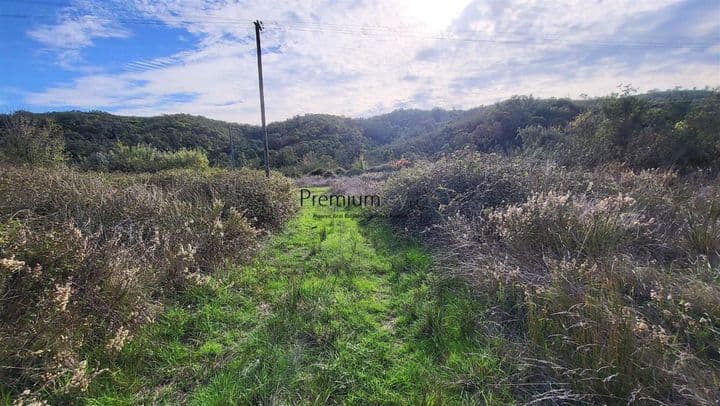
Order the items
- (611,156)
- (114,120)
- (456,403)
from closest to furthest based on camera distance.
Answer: (456,403)
(611,156)
(114,120)

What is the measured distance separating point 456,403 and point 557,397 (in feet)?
1.94

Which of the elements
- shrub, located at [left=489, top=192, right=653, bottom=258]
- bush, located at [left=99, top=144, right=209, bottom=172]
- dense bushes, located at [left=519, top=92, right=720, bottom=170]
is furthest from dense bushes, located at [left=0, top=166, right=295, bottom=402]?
bush, located at [left=99, top=144, right=209, bottom=172]

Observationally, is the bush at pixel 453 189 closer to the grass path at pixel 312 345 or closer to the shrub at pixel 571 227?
the shrub at pixel 571 227

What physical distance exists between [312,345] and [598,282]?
2.51 meters

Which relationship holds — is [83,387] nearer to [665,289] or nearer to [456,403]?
[456,403]

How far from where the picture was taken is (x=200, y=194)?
574cm

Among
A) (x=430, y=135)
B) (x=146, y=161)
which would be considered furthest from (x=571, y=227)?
(x=430, y=135)

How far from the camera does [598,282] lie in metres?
2.61

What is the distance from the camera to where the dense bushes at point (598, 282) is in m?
1.86

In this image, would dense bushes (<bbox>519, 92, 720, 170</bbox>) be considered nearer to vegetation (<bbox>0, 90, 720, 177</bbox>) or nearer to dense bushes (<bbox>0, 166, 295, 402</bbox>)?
vegetation (<bbox>0, 90, 720, 177</bbox>)

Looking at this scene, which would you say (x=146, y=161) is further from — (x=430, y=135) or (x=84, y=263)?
(x=430, y=135)

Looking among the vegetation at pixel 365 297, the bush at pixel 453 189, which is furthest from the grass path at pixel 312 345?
the bush at pixel 453 189

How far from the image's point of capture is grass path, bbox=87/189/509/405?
81.9 inches

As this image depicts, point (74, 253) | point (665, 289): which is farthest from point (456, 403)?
point (74, 253)
